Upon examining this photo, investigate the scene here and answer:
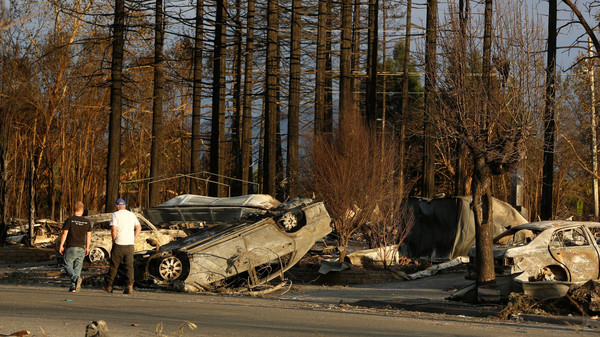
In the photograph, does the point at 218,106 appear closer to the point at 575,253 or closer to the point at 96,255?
the point at 96,255

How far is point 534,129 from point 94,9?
28884 millimetres

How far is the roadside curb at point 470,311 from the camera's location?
11.8 metres

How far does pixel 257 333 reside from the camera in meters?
9.44

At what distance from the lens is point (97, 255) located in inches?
910

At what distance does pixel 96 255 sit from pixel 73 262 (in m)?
8.10

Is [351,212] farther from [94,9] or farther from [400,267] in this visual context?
[94,9]

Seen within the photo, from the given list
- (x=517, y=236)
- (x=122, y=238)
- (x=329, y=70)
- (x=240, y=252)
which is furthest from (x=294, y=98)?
(x=122, y=238)

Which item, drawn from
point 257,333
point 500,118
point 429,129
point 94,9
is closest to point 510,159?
point 500,118

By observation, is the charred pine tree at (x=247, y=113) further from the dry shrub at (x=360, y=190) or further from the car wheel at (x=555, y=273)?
the car wheel at (x=555, y=273)

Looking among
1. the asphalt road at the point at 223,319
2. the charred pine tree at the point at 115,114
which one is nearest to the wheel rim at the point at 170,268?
the asphalt road at the point at 223,319

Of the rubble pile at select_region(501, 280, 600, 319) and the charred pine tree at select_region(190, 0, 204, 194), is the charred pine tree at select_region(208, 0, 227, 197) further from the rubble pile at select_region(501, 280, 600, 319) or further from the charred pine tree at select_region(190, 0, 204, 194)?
the rubble pile at select_region(501, 280, 600, 319)

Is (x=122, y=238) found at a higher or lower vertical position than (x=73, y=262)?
higher

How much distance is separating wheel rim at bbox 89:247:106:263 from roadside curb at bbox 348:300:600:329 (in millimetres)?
11276

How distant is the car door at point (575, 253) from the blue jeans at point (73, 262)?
9685 mm
